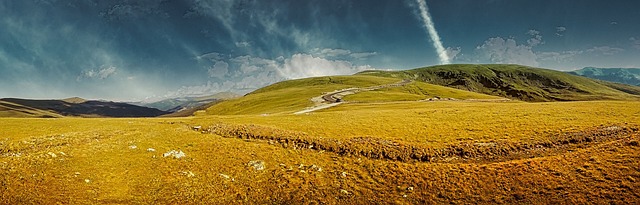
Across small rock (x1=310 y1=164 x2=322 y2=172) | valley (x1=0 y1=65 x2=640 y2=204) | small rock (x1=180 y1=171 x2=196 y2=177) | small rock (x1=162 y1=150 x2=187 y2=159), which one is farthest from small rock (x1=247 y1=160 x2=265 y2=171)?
small rock (x1=162 y1=150 x2=187 y2=159)

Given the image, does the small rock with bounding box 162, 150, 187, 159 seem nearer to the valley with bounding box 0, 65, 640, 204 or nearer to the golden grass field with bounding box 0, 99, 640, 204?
the valley with bounding box 0, 65, 640, 204

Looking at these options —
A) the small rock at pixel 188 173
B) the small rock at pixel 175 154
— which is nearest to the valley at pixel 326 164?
the small rock at pixel 175 154

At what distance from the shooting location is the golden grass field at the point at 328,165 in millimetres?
23281

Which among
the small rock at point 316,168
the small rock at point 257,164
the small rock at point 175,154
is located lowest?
the small rock at point 316,168

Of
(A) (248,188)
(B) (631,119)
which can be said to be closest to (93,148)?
(A) (248,188)

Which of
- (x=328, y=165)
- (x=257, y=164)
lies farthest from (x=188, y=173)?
(x=328, y=165)

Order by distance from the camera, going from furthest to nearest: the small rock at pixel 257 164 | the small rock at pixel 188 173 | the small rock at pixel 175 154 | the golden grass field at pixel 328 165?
1. the small rock at pixel 175 154
2. the small rock at pixel 257 164
3. the small rock at pixel 188 173
4. the golden grass field at pixel 328 165

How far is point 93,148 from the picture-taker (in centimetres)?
3178

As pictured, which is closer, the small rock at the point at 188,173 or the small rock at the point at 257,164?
the small rock at the point at 188,173

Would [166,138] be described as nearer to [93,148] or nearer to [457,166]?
[93,148]

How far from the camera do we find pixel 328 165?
1167 inches

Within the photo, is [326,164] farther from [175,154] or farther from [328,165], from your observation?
[175,154]

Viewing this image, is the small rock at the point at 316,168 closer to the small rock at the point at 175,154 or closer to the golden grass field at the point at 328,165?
the golden grass field at the point at 328,165

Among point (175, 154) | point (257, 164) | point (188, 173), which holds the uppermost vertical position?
point (175, 154)
